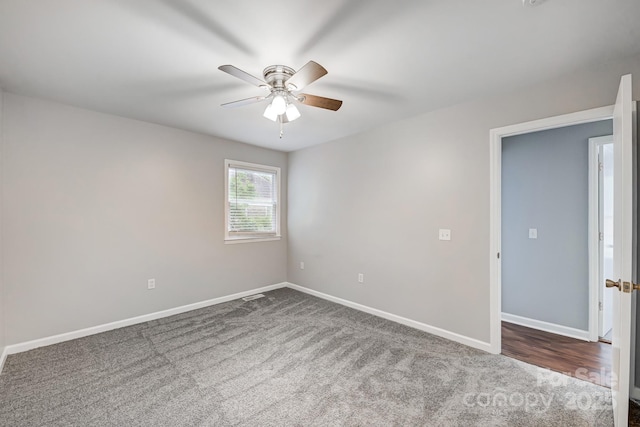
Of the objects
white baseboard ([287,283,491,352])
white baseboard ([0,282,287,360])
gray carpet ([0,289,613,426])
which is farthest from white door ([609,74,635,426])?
white baseboard ([0,282,287,360])

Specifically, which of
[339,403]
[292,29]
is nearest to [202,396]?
[339,403]

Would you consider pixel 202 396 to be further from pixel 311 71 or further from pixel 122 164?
pixel 122 164

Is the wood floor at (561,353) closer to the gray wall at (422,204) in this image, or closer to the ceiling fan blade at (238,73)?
the gray wall at (422,204)

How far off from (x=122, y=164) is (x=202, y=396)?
8.64 ft

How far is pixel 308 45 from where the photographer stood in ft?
5.84

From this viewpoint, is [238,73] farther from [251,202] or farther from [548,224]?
[548,224]

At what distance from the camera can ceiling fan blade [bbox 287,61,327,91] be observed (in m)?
1.58

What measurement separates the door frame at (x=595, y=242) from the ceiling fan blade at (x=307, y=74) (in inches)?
121

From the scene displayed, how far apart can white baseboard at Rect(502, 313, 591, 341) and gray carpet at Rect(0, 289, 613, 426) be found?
1077 millimetres

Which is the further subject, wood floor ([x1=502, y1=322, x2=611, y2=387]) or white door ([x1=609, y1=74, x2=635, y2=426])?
wood floor ([x1=502, y1=322, x2=611, y2=387])

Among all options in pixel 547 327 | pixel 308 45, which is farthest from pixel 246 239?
pixel 547 327

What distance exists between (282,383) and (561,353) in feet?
8.68

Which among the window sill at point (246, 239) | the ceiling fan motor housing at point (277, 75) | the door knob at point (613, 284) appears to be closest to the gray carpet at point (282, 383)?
the door knob at point (613, 284)

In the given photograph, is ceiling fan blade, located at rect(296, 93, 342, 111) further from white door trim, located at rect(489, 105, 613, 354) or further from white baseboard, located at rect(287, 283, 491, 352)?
white baseboard, located at rect(287, 283, 491, 352)
